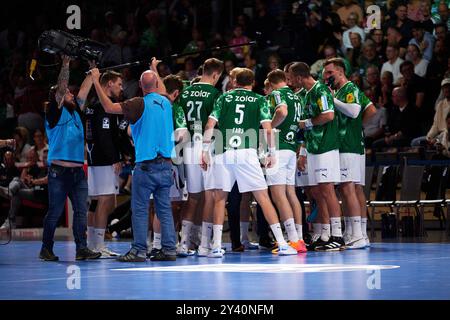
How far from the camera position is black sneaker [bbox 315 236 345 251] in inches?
490

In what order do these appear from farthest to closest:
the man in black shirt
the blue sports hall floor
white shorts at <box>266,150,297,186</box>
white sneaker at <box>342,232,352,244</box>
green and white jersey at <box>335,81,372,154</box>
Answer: white sneaker at <box>342,232,352,244</box> < green and white jersey at <box>335,81,372,154</box> < white shorts at <box>266,150,297,186</box> < the man in black shirt < the blue sports hall floor

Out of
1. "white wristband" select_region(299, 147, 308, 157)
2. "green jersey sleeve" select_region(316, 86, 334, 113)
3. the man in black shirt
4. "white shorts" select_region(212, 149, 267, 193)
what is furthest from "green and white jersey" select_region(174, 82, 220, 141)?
"white wristband" select_region(299, 147, 308, 157)

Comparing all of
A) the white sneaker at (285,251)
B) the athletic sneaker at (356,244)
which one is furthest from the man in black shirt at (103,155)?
the athletic sneaker at (356,244)

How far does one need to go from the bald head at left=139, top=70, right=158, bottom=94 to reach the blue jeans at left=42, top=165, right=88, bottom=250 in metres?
1.23

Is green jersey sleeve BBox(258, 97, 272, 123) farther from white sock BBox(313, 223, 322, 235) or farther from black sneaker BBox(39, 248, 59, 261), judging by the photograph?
black sneaker BBox(39, 248, 59, 261)

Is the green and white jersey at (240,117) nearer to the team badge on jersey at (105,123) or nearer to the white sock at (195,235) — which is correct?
the team badge on jersey at (105,123)

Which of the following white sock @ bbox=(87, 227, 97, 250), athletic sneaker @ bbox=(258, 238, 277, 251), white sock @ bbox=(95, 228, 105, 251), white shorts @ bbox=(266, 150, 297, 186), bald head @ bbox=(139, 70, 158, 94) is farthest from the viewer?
athletic sneaker @ bbox=(258, 238, 277, 251)

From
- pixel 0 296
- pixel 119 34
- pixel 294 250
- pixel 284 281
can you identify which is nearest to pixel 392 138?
pixel 294 250

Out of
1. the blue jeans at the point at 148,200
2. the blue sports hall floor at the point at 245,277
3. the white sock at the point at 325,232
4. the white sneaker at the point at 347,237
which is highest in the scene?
the blue jeans at the point at 148,200

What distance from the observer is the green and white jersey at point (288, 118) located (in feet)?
40.8

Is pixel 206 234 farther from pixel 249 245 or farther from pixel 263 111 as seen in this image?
pixel 263 111

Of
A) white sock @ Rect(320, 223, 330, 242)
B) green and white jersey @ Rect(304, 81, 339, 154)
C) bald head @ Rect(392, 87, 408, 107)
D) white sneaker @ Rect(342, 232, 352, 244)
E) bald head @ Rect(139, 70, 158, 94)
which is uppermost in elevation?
bald head @ Rect(392, 87, 408, 107)

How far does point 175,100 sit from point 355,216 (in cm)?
265

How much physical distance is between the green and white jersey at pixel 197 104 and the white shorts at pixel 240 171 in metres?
0.54
